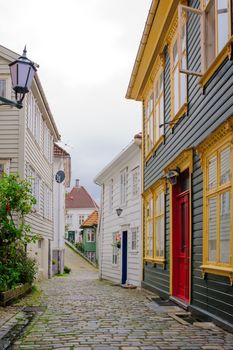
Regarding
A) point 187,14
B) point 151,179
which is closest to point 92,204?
point 151,179

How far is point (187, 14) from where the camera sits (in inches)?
440

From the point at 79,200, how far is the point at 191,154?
236 feet

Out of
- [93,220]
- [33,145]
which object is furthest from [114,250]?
[93,220]

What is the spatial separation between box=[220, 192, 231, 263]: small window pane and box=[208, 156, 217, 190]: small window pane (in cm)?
51

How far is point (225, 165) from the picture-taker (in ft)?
27.0

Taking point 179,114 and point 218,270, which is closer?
point 218,270

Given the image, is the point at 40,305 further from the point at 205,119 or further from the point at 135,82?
the point at 135,82

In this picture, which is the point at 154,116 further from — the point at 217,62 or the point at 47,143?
the point at 47,143

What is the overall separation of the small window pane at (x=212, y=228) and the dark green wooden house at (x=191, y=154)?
16 mm

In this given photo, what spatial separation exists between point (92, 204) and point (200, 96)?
236 feet

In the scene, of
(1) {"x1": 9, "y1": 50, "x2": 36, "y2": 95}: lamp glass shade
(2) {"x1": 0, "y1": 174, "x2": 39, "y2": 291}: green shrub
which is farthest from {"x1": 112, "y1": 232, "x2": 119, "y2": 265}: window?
(1) {"x1": 9, "y1": 50, "x2": 36, "y2": 95}: lamp glass shade

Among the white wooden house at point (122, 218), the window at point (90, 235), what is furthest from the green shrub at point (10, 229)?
the window at point (90, 235)

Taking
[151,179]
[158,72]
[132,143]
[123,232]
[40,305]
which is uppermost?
[158,72]

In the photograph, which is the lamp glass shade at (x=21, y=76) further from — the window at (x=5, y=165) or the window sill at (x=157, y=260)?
the window at (x=5, y=165)
